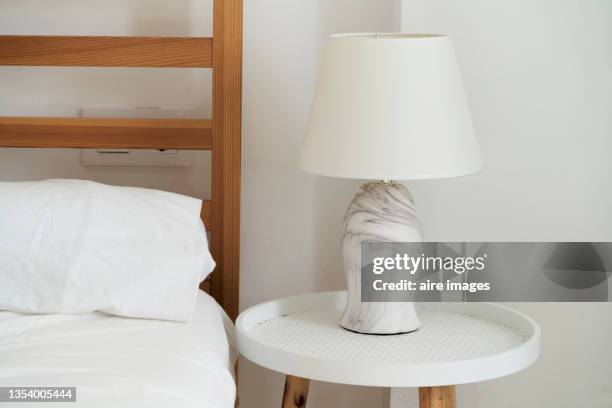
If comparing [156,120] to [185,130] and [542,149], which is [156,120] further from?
[542,149]

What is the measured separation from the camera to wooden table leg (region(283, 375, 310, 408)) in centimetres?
152

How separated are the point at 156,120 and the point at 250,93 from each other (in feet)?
0.75

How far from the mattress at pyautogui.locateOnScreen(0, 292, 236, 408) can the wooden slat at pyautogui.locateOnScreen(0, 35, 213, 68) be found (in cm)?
52

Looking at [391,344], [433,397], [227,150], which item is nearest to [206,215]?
[227,150]

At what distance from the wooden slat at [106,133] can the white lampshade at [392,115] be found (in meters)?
0.37

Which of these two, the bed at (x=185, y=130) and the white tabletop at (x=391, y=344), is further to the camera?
the bed at (x=185, y=130)

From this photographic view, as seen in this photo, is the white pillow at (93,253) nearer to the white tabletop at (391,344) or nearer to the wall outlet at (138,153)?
the white tabletop at (391,344)

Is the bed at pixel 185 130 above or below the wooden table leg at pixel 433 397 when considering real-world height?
above

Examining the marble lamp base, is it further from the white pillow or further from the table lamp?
the white pillow

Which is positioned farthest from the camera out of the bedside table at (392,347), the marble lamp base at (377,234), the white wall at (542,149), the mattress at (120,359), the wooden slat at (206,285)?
the wooden slat at (206,285)

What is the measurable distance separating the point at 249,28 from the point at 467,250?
0.66m

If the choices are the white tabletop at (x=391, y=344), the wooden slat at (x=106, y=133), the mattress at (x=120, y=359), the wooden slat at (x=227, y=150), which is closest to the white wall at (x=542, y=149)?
the white tabletop at (x=391, y=344)

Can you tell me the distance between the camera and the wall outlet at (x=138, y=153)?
1.81m

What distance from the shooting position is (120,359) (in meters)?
1.19
